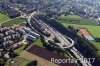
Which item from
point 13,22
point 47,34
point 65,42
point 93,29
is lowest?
point 93,29

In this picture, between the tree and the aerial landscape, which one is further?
the aerial landscape

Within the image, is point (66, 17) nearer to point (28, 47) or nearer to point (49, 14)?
point (49, 14)

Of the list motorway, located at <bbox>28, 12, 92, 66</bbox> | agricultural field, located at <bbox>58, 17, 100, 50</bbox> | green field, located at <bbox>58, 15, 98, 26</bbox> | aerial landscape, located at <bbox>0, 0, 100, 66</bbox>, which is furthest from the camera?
green field, located at <bbox>58, 15, 98, 26</bbox>

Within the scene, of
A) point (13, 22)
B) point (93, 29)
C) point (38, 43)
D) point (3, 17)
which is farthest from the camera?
point (93, 29)

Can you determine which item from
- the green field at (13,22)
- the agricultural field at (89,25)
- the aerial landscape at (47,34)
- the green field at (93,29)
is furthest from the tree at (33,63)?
the green field at (93,29)

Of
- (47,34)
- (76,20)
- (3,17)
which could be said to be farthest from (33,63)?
(76,20)

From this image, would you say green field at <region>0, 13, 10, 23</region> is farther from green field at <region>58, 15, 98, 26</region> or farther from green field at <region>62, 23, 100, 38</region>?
green field at <region>62, 23, 100, 38</region>

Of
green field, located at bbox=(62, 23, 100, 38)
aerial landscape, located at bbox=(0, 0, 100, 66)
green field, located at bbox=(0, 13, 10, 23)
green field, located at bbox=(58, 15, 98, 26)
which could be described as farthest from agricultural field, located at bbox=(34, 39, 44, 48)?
green field, located at bbox=(58, 15, 98, 26)

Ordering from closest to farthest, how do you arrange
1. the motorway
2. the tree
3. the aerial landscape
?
the tree
the aerial landscape
the motorway

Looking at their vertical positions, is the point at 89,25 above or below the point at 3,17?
below

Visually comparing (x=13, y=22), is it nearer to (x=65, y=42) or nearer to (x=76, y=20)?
(x=65, y=42)
